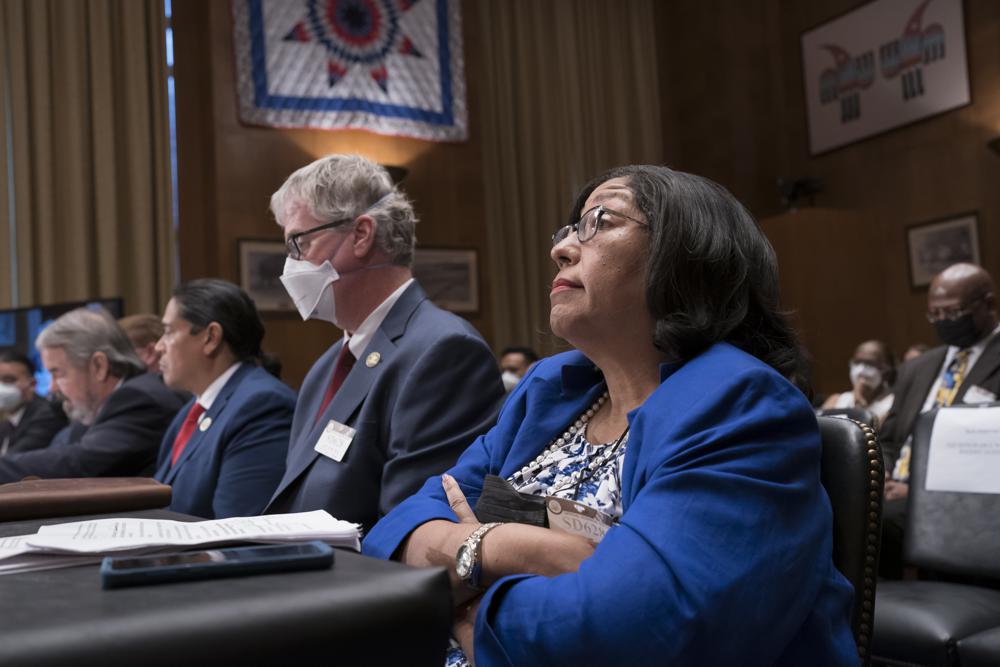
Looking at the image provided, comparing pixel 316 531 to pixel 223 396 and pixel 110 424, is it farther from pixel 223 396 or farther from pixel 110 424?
pixel 110 424

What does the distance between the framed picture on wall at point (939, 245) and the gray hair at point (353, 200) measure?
7495 mm

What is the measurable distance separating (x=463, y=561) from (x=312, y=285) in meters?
1.38

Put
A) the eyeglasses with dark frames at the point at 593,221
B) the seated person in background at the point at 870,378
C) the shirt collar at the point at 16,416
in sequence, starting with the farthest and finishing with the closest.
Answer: the seated person in background at the point at 870,378
the shirt collar at the point at 16,416
the eyeglasses with dark frames at the point at 593,221

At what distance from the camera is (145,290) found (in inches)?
319

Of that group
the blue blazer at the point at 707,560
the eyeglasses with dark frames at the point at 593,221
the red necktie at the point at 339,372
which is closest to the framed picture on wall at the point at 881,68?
the red necktie at the point at 339,372

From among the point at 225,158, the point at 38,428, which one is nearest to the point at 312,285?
the point at 38,428

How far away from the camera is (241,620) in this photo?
26.5 inches

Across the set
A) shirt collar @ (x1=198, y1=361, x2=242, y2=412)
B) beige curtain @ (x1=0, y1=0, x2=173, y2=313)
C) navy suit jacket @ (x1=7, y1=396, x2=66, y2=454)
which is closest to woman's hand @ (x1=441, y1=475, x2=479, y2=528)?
shirt collar @ (x1=198, y1=361, x2=242, y2=412)

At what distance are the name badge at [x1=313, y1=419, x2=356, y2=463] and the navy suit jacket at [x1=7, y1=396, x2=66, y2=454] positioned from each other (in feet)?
10.7

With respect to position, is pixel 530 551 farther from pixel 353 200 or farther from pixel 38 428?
pixel 38 428

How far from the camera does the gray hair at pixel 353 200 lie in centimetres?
266

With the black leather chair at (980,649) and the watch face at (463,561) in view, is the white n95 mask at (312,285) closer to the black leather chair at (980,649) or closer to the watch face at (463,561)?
the watch face at (463,561)

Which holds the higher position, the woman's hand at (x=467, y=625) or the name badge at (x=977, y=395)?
the name badge at (x=977, y=395)

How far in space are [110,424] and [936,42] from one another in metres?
8.21
